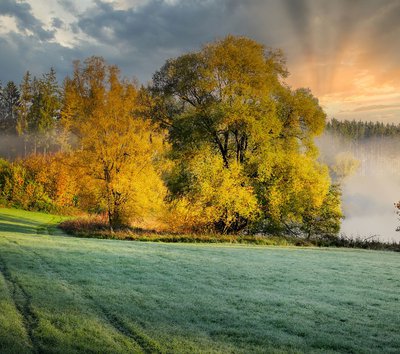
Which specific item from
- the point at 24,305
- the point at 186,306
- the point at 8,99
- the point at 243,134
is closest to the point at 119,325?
the point at 186,306

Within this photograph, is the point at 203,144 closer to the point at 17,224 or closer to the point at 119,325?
the point at 17,224

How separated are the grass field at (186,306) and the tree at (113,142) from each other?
15099mm

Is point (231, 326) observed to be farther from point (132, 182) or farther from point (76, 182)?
point (76, 182)

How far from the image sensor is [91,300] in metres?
8.09

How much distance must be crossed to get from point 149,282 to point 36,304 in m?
3.14

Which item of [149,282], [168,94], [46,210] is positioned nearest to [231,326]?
[149,282]

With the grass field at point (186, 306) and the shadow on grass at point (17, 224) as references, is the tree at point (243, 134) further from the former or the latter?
the grass field at point (186, 306)

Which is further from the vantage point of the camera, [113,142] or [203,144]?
[203,144]

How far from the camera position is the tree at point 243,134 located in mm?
28578

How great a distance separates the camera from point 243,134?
3038cm

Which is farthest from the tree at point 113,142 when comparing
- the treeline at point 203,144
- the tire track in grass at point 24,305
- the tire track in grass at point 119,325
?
the tire track in grass at point 119,325

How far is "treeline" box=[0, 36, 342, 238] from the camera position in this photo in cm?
2847

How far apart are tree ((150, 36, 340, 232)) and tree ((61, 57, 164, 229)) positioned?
2439 mm

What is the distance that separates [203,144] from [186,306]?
76.0 ft
